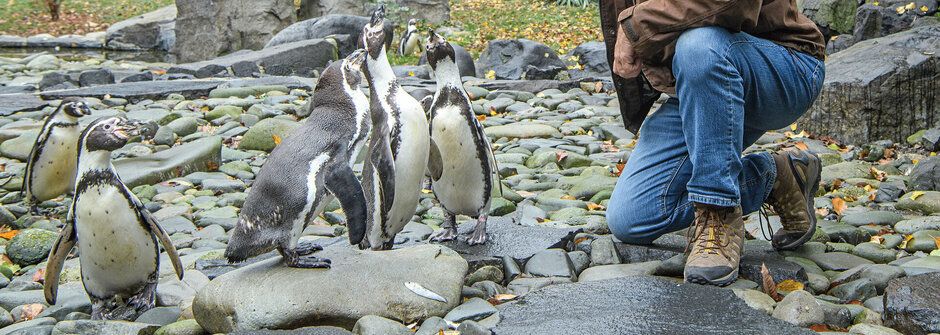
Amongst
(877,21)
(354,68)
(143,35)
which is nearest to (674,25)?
(354,68)

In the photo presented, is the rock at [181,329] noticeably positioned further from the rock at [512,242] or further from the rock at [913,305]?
the rock at [913,305]

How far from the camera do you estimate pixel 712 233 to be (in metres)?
3.29

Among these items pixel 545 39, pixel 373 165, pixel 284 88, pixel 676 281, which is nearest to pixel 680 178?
pixel 676 281

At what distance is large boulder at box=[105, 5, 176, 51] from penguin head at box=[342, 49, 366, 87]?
55.6 ft

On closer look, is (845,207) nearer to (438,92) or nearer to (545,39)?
(438,92)

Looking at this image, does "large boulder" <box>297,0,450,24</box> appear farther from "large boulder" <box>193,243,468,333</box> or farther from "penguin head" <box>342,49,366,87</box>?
"large boulder" <box>193,243,468,333</box>

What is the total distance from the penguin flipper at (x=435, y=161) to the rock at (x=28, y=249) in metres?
2.01

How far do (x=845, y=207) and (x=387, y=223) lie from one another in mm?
2711

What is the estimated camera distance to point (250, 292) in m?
3.01

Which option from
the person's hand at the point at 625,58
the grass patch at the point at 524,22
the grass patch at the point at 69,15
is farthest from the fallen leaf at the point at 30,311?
the grass patch at the point at 69,15

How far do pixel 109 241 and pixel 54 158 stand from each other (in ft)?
8.82

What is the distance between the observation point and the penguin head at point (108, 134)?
11.7 ft

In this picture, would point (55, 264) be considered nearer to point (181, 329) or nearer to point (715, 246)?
point (181, 329)

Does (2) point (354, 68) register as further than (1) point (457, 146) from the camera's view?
No
